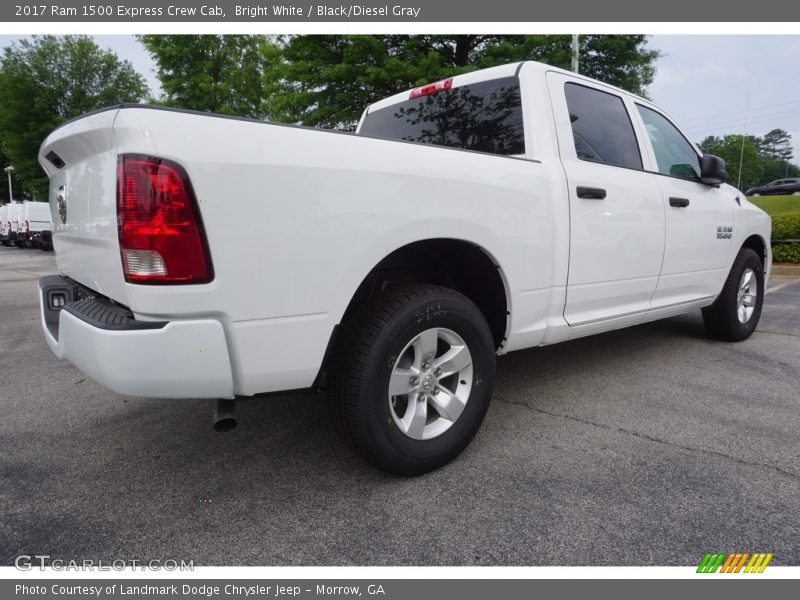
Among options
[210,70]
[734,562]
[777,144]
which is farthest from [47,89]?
[777,144]

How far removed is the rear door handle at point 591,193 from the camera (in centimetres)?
269

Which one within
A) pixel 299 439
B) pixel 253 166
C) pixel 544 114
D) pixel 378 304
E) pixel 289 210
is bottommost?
pixel 299 439

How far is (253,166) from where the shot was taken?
1625 mm

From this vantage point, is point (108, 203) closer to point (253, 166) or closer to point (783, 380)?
point (253, 166)

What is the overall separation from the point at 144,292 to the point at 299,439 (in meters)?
1.30

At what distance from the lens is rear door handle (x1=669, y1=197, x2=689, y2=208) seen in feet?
11.0

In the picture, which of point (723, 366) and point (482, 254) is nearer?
point (482, 254)

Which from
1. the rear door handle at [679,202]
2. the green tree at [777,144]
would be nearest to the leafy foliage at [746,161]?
the green tree at [777,144]

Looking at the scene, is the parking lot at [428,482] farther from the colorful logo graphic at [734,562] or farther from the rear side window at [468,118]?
the rear side window at [468,118]

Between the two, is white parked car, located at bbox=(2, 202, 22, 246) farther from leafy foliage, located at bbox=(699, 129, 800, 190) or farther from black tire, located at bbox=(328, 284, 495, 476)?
leafy foliage, located at bbox=(699, 129, 800, 190)

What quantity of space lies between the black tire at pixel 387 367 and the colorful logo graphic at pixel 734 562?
39.3 inches

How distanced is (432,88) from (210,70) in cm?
1847

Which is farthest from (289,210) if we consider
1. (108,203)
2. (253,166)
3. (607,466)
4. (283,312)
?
(607,466)

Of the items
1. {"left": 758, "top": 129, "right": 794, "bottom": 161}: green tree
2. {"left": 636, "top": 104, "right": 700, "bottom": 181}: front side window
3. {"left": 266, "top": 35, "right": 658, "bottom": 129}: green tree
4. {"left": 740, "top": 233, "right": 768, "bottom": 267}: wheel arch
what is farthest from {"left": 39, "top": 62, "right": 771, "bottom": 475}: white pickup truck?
{"left": 758, "top": 129, "right": 794, "bottom": 161}: green tree
